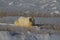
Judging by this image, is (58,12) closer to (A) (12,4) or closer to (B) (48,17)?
(B) (48,17)

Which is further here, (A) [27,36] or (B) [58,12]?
(A) [27,36]

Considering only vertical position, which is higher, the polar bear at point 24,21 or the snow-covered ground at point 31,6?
the snow-covered ground at point 31,6

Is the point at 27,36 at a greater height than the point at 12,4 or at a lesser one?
lesser

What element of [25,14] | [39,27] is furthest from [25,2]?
[39,27]

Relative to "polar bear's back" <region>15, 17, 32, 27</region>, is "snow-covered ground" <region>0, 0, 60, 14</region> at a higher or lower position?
higher

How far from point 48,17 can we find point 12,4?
0.77 feet

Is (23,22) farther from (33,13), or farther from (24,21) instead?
(33,13)

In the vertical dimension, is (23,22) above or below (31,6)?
below

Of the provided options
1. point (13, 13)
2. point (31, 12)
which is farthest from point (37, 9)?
point (13, 13)

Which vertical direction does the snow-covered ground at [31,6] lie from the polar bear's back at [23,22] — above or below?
above

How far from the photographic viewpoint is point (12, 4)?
1183 millimetres

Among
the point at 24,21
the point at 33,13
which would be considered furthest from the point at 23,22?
the point at 33,13

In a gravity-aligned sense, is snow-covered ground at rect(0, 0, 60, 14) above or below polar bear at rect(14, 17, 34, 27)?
above

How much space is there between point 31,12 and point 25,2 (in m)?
0.08
